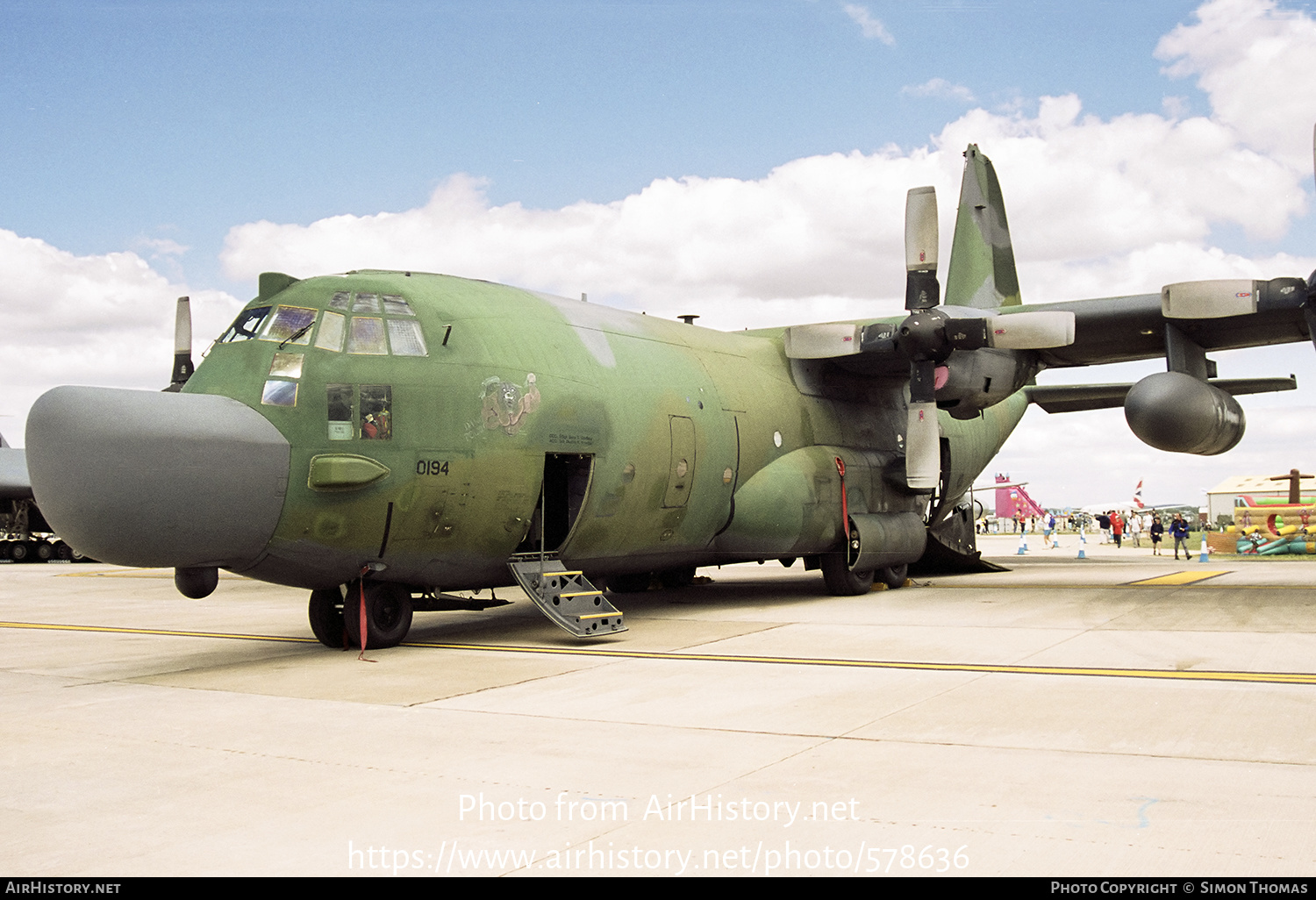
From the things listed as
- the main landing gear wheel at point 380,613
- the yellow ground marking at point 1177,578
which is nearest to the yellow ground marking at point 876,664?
the main landing gear wheel at point 380,613

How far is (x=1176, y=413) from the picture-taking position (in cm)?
1456

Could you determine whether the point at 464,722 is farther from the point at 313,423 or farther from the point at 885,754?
the point at 313,423

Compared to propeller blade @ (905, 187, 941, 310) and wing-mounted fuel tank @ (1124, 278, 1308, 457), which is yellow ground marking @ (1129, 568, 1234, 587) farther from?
propeller blade @ (905, 187, 941, 310)

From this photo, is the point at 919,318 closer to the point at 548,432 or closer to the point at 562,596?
the point at 548,432

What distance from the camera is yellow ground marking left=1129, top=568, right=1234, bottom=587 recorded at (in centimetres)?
1850

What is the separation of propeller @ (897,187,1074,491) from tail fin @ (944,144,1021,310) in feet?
16.1

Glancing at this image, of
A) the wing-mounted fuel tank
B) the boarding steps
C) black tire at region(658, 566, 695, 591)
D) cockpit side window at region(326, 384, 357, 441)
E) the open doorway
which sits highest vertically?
the wing-mounted fuel tank

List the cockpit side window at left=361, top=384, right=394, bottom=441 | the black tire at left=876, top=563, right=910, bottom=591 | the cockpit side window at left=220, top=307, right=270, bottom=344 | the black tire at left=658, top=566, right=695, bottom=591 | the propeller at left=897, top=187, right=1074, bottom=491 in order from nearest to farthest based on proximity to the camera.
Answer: the cockpit side window at left=361, top=384, right=394, bottom=441
the cockpit side window at left=220, top=307, right=270, bottom=344
the propeller at left=897, top=187, right=1074, bottom=491
the black tire at left=876, top=563, right=910, bottom=591
the black tire at left=658, top=566, right=695, bottom=591

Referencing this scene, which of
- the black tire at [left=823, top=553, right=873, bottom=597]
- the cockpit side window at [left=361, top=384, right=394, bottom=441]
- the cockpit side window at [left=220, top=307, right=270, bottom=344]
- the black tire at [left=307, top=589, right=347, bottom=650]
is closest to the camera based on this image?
the cockpit side window at [left=361, top=384, right=394, bottom=441]

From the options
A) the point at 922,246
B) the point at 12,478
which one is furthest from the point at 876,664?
the point at 12,478

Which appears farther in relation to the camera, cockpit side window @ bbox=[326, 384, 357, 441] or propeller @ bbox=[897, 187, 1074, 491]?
propeller @ bbox=[897, 187, 1074, 491]

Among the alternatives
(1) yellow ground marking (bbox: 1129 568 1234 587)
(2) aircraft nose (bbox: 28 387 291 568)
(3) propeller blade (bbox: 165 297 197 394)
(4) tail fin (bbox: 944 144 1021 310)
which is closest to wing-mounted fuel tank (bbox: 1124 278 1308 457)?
(1) yellow ground marking (bbox: 1129 568 1234 587)

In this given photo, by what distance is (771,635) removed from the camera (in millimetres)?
12203
